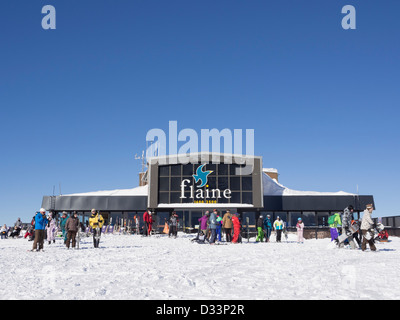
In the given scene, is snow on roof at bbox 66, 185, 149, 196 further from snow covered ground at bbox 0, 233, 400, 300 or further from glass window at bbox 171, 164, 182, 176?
snow covered ground at bbox 0, 233, 400, 300

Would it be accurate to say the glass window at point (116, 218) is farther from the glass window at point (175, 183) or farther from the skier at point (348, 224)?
the skier at point (348, 224)

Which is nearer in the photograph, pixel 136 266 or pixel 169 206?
pixel 136 266

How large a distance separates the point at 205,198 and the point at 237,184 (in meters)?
3.25

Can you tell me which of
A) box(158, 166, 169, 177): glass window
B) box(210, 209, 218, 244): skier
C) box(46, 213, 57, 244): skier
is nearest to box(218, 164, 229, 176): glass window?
box(158, 166, 169, 177): glass window

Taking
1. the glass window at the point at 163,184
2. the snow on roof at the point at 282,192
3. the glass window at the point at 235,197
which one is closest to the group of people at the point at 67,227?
the glass window at the point at 163,184

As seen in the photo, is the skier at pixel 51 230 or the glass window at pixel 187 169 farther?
the glass window at pixel 187 169

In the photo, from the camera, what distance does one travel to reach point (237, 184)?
36531 millimetres

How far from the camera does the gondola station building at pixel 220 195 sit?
119 ft

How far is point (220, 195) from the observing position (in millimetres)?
36500

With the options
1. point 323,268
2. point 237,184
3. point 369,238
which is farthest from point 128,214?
point 323,268

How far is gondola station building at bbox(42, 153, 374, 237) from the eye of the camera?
36312 millimetres

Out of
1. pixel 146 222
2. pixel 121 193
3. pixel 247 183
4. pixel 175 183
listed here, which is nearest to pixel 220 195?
pixel 247 183
